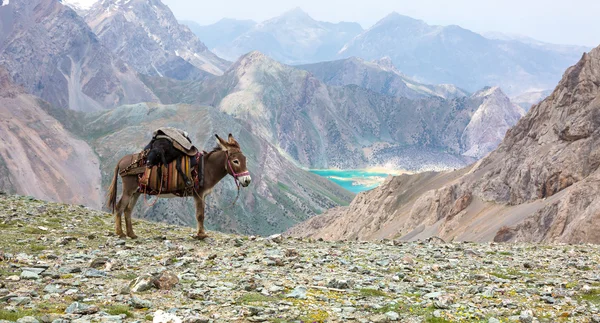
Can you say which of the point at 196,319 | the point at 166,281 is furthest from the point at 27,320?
the point at 166,281

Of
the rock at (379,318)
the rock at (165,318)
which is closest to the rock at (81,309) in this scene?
the rock at (165,318)

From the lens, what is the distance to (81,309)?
9586 mm

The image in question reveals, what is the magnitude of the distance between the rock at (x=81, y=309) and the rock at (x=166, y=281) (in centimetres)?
213

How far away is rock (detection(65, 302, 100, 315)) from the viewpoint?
950 centimetres

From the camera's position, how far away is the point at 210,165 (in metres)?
21.1

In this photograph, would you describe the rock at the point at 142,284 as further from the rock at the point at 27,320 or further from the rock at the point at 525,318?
the rock at the point at 525,318

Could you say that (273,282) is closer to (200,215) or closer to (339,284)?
(339,284)

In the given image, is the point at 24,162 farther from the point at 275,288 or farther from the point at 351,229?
the point at 275,288

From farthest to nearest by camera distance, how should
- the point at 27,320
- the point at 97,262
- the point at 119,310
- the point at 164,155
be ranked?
the point at 164,155, the point at 97,262, the point at 119,310, the point at 27,320

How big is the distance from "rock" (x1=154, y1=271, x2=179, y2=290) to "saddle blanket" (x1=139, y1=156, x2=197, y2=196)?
8.55m

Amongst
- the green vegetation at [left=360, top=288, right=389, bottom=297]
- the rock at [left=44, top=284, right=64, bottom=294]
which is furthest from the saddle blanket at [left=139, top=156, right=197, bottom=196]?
the green vegetation at [left=360, top=288, right=389, bottom=297]

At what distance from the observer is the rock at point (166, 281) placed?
11.8m

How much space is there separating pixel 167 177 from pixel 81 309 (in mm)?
11117

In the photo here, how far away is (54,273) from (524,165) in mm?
68613
